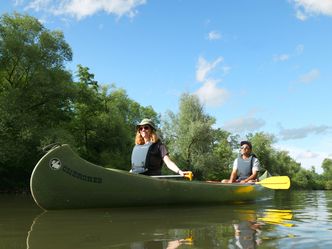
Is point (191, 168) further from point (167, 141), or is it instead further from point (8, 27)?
point (8, 27)

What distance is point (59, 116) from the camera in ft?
73.0

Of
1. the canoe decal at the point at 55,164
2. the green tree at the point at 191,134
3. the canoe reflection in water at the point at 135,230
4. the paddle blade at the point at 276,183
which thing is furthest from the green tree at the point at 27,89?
the canoe reflection in water at the point at 135,230

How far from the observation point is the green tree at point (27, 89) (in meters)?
17.4

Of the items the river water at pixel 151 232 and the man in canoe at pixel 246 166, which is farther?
the man in canoe at pixel 246 166

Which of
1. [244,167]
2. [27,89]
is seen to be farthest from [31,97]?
[244,167]

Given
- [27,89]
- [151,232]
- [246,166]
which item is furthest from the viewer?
[27,89]

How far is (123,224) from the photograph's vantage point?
4.37m

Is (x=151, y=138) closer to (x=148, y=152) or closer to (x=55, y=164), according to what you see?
(x=148, y=152)

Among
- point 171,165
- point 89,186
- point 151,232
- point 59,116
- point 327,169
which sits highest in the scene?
point 327,169

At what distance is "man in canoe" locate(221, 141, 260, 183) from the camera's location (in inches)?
349

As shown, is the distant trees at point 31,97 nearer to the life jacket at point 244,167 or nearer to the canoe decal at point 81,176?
the life jacket at point 244,167

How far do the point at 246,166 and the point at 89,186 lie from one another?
4593 millimetres

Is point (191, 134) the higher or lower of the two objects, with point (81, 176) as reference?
higher

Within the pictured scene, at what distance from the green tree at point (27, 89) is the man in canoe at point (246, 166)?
35.3 feet
